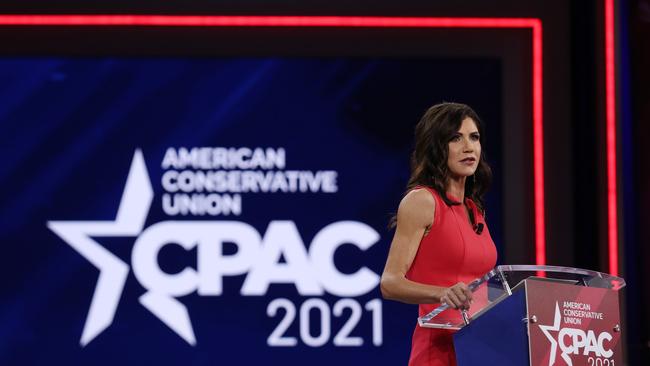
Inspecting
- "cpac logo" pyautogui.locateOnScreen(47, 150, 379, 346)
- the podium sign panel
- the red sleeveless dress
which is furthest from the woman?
"cpac logo" pyautogui.locateOnScreen(47, 150, 379, 346)

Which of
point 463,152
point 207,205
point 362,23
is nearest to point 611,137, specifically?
point 362,23

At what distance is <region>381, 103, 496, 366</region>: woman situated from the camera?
2182 millimetres

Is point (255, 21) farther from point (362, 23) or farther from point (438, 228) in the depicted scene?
point (438, 228)

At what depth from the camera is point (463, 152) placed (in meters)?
2.26

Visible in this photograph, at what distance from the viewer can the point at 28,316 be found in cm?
454

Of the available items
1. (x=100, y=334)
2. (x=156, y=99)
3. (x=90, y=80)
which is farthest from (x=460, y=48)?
(x=100, y=334)

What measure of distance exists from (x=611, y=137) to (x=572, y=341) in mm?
2712

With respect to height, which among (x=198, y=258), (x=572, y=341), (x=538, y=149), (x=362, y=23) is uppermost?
(x=362, y=23)

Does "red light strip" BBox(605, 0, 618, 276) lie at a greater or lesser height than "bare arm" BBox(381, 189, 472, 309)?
greater

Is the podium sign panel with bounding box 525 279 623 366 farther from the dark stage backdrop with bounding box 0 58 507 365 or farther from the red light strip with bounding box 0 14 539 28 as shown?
the red light strip with bounding box 0 14 539 28

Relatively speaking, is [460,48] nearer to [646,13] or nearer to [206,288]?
[646,13]

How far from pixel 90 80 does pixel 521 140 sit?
7.04ft

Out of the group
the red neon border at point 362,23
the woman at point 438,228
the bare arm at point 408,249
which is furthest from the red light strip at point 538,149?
the bare arm at point 408,249

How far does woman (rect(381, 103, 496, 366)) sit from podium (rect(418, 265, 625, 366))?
7.4 inches
